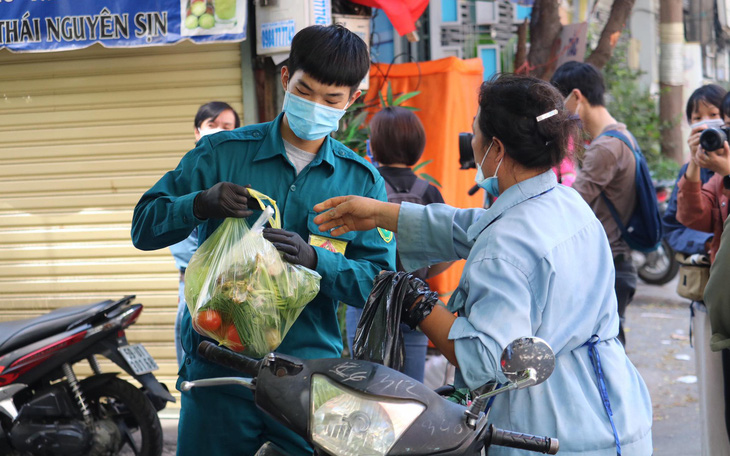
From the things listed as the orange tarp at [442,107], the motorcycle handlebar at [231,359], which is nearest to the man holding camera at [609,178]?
the orange tarp at [442,107]

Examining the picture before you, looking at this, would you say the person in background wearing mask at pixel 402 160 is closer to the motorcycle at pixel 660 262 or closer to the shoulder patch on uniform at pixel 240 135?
the shoulder patch on uniform at pixel 240 135

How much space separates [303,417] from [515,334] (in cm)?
50

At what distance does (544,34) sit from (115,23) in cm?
455

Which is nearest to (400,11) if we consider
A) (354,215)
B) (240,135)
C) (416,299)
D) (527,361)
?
(240,135)

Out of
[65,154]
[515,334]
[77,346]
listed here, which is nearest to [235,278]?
[515,334]

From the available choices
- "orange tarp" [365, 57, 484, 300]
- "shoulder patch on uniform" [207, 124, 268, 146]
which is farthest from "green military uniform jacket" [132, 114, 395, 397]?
"orange tarp" [365, 57, 484, 300]

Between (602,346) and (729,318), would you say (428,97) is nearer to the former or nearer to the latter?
(729,318)

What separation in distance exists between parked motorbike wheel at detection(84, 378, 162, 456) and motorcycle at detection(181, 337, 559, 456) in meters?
3.06

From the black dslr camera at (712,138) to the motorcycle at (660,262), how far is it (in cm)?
719

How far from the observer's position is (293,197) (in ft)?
7.72

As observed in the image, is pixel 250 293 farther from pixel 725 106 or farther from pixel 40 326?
pixel 725 106

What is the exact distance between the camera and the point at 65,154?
224 inches

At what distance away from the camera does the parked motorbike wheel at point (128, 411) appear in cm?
441

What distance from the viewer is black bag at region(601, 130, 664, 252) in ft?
14.4
